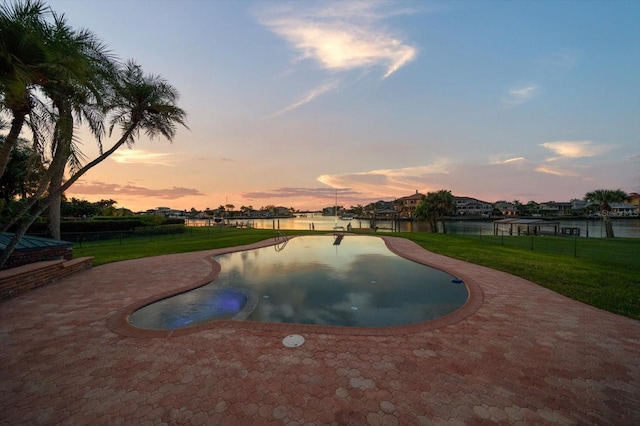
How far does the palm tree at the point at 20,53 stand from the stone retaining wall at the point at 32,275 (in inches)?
224

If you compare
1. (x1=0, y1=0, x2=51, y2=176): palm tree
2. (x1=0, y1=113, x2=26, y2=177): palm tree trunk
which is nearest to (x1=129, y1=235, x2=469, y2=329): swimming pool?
(x1=0, y1=113, x2=26, y2=177): palm tree trunk

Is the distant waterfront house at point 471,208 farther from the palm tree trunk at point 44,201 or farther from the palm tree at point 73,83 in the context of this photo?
the palm tree at point 73,83

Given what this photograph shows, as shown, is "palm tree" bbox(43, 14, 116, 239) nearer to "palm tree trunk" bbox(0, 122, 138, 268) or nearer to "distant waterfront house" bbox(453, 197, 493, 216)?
"palm tree trunk" bbox(0, 122, 138, 268)

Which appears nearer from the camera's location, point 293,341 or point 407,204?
point 293,341

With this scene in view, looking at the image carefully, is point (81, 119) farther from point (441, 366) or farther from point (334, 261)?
point (334, 261)

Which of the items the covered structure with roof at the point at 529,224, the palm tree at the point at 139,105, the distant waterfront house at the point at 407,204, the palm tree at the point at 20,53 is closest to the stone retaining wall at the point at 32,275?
the palm tree at the point at 139,105

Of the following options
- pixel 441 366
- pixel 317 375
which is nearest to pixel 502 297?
pixel 441 366

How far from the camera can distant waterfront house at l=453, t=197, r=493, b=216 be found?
362 ft

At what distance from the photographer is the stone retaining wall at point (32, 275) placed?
7.57 metres

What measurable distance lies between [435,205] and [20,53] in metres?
47.5

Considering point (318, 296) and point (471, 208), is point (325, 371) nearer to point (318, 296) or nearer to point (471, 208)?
point (318, 296)

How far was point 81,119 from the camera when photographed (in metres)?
7.12

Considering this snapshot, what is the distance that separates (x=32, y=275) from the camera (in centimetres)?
845

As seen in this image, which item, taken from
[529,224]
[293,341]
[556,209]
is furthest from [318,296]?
[556,209]
